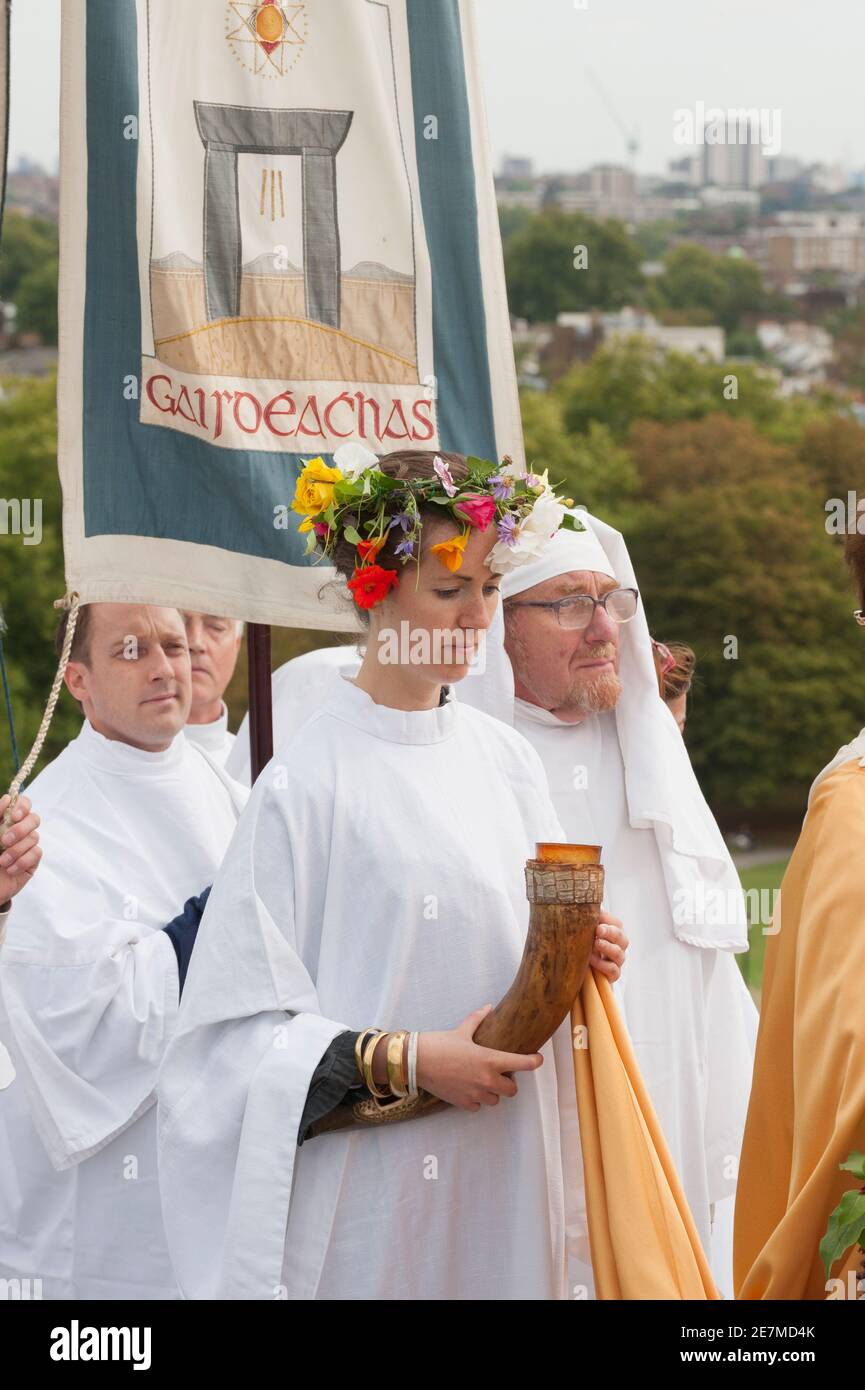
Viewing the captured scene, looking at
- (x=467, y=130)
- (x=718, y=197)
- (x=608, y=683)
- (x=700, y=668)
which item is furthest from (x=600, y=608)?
(x=718, y=197)

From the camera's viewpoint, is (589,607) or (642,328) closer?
(589,607)

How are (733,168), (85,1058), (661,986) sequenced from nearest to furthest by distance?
1. (85,1058)
2. (661,986)
3. (733,168)

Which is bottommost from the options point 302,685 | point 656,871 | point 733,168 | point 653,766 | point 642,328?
point 656,871

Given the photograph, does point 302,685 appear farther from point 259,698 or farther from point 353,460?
point 353,460

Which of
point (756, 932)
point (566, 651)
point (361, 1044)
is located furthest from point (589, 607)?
point (756, 932)

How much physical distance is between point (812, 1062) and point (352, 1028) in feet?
2.83

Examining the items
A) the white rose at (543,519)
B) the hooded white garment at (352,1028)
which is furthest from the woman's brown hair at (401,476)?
the hooded white garment at (352,1028)

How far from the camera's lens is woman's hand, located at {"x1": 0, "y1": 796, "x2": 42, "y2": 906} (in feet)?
12.9

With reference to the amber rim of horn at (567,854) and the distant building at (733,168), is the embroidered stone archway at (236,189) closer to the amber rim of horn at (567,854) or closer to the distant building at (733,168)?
the amber rim of horn at (567,854)

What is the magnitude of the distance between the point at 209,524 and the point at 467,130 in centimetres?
132

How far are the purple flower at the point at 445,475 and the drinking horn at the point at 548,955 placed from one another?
717mm

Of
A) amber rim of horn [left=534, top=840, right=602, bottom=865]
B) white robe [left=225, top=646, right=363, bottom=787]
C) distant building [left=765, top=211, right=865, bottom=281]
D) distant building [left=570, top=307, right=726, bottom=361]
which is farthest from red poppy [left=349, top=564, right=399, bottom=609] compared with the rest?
distant building [left=765, top=211, right=865, bottom=281]

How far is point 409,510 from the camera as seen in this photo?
3.65 m

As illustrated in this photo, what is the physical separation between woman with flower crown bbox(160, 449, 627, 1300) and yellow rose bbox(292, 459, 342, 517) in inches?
1.0
